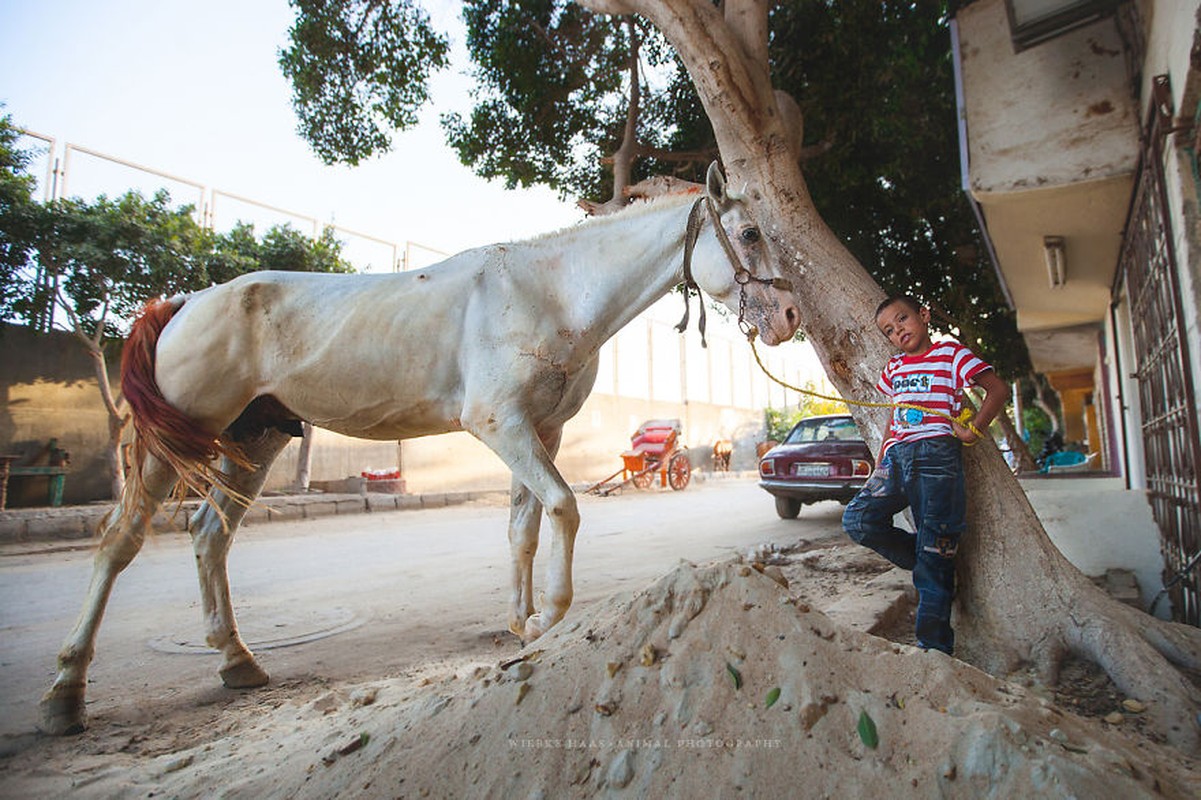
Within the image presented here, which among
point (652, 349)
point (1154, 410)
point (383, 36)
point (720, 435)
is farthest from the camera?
point (720, 435)

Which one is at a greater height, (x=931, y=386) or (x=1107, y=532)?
(x=931, y=386)

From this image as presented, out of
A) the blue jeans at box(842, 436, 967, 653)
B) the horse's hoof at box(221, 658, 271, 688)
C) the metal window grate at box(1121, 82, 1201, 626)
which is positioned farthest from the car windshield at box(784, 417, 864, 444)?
the horse's hoof at box(221, 658, 271, 688)

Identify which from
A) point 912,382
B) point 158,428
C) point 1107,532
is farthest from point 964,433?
point 158,428

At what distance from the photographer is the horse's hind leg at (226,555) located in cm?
301

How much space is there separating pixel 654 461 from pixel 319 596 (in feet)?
44.0

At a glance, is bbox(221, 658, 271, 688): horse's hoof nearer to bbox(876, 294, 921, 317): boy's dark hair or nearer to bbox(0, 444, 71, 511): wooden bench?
bbox(876, 294, 921, 317): boy's dark hair

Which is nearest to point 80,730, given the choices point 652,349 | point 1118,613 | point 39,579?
point 1118,613

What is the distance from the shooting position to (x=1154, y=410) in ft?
13.4

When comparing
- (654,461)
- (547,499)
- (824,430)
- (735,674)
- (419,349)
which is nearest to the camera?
(735,674)

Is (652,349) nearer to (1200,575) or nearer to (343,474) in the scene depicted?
(343,474)

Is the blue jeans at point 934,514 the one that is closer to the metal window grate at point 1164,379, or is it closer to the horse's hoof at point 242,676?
the metal window grate at point 1164,379

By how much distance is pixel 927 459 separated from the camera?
2582mm

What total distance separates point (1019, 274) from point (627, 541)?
4.96 m

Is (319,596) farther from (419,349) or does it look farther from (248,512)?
(419,349)
